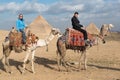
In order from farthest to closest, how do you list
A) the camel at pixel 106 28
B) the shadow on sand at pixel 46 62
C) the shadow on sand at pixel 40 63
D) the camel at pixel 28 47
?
the shadow on sand at pixel 46 62, the shadow on sand at pixel 40 63, the camel at pixel 106 28, the camel at pixel 28 47

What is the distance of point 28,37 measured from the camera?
1691 cm

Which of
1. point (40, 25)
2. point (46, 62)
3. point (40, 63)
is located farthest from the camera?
point (40, 25)

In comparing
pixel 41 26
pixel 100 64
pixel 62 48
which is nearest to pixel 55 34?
pixel 62 48

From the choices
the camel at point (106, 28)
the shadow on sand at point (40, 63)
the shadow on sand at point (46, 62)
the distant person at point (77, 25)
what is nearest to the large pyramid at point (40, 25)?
the shadow on sand at point (46, 62)

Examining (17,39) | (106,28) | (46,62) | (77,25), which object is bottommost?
(46,62)

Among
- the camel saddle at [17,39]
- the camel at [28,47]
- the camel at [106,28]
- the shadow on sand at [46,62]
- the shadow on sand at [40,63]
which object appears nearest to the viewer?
the camel saddle at [17,39]

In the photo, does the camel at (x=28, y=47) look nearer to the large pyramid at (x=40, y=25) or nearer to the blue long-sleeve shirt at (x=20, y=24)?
the blue long-sleeve shirt at (x=20, y=24)

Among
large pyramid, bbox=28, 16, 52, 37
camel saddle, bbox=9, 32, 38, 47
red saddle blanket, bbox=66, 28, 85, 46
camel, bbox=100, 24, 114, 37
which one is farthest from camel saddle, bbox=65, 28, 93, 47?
large pyramid, bbox=28, 16, 52, 37

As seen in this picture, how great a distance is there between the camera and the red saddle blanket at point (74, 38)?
17.4m

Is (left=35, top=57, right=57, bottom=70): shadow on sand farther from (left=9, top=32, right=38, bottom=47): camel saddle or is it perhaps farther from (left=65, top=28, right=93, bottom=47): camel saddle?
(left=9, top=32, right=38, bottom=47): camel saddle

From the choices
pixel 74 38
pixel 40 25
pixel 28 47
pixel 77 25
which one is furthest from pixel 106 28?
pixel 40 25

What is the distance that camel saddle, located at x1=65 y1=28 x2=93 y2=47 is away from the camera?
1738 cm

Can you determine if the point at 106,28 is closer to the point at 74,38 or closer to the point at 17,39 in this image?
the point at 74,38

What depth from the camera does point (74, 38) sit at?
1742 centimetres
